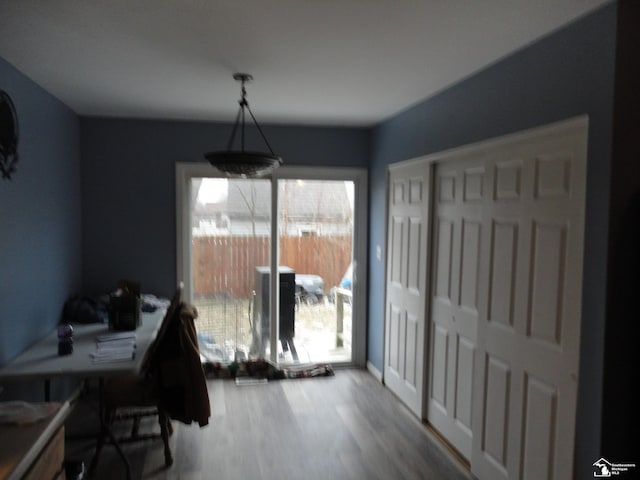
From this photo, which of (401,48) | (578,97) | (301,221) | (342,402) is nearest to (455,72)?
(401,48)

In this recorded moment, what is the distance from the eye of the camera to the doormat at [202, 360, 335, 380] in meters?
4.58

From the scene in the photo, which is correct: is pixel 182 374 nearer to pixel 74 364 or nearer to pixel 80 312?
pixel 74 364

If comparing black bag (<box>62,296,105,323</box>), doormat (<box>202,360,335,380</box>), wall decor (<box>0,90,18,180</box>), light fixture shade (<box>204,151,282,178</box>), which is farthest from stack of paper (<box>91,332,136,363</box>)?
doormat (<box>202,360,335,380</box>)

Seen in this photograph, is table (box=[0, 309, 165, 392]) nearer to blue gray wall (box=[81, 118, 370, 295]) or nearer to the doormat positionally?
blue gray wall (box=[81, 118, 370, 295])

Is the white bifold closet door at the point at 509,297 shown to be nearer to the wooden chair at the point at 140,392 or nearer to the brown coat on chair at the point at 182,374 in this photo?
the brown coat on chair at the point at 182,374

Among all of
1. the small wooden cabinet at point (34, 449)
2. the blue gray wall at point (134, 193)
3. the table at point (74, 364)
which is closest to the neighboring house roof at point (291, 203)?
the blue gray wall at point (134, 193)

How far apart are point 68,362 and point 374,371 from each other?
9.47ft

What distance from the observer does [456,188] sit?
3201 mm

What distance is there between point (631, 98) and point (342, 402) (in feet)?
10.2

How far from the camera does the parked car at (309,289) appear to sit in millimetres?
4895

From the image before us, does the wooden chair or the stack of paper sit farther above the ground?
the stack of paper

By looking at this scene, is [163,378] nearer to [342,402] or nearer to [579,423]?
[342,402]

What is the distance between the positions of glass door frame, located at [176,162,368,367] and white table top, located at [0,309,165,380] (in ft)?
4.34

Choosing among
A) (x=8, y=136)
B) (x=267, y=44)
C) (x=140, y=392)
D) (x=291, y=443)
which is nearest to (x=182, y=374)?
(x=140, y=392)
